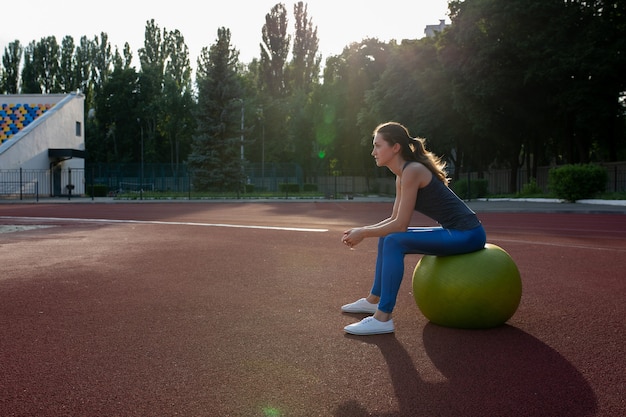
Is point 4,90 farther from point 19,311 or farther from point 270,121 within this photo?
point 19,311

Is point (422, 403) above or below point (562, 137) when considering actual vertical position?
below

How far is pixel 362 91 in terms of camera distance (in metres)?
54.9

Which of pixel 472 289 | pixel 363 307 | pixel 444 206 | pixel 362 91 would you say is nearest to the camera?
pixel 472 289

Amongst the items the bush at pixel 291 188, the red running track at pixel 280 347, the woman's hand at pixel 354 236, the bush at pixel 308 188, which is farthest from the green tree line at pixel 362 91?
the woman's hand at pixel 354 236

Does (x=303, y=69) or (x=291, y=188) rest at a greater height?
(x=303, y=69)

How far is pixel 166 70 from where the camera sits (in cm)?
7444

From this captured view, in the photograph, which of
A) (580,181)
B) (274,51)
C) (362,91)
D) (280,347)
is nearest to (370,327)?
(280,347)

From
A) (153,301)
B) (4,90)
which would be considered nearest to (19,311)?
(153,301)

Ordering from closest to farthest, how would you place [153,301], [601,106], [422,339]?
1. [422,339]
2. [153,301]
3. [601,106]

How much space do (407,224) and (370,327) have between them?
2.96 ft

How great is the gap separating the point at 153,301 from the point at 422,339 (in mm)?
2915

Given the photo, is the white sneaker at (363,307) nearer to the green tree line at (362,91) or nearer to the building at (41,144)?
the green tree line at (362,91)

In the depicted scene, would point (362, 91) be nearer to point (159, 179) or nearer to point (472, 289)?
point (159, 179)

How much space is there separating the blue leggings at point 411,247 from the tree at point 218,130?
35.3 metres
